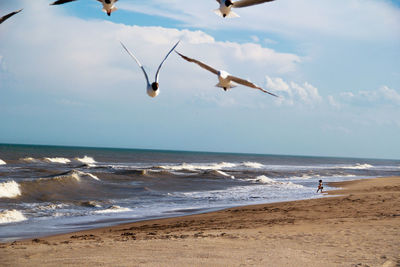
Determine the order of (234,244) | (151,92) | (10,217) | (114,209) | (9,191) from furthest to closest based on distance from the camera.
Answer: (9,191)
(114,209)
(10,217)
(234,244)
(151,92)

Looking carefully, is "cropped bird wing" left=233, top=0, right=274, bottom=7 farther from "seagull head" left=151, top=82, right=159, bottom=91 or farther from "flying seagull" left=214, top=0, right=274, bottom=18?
"seagull head" left=151, top=82, right=159, bottom=91

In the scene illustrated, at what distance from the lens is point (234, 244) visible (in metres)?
→ 9.33

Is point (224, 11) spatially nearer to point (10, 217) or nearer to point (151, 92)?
point (151, 92)

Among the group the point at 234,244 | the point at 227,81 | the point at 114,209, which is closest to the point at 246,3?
the point at 227,81

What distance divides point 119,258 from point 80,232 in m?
5.02

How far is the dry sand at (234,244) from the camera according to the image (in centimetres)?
790

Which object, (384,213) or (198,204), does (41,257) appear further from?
(198,204)

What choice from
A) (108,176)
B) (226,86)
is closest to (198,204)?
(108,176)

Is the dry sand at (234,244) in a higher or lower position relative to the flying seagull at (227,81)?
lower

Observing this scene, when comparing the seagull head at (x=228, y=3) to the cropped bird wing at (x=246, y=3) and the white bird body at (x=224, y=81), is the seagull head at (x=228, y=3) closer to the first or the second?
the cropped bird wing at (x=246, y=3)

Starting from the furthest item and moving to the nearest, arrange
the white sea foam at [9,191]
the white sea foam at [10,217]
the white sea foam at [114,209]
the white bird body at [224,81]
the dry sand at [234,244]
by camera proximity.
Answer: the white sea foam at [9,191] → the white sea foam at [114,209] → the white sea foam at [10,217] → the dry sand at [234,244] → the white bird body at [224,81]

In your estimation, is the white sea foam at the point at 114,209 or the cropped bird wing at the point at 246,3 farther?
the white sea foam at the point at 114,209

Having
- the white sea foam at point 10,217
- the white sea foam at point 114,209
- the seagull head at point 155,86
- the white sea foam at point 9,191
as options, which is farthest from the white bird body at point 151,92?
the white sea foam at point 9,191

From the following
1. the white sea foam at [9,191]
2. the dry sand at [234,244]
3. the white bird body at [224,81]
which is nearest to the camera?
the white bird body at [224,81]
